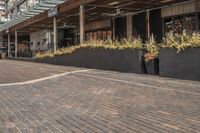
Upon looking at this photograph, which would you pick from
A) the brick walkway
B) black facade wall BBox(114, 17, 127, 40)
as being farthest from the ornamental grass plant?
black facade wall BBox(114, 17, 127, 40)

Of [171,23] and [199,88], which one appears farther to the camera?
[171,23]

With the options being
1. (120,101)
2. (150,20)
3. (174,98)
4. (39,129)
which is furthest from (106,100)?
(150,20)

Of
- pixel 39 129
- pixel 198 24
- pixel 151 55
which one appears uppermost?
pixel 198 24

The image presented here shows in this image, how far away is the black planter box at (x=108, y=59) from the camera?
50.9 feet

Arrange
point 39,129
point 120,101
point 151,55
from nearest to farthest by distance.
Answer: point 39,129, point 120,101, point 151,55

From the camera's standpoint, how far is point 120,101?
8.59 metres

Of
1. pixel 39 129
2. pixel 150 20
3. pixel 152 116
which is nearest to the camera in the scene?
pixel 39 129

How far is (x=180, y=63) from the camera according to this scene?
1277cm

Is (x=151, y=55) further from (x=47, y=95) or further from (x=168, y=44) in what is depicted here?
(x=47, y=95)

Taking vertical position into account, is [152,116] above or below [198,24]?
below

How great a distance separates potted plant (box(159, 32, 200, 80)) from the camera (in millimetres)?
12125

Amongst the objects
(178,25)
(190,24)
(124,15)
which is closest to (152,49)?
(190,24)

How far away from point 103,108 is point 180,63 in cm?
586

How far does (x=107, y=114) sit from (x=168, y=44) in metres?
7.13
